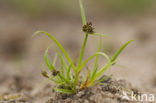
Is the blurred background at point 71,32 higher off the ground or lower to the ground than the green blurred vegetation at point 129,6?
lower

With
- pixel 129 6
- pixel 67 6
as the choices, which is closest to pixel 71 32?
pixel 67 6

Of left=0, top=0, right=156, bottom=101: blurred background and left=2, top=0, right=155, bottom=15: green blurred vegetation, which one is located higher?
left=2, top=0, right=155, bottom=15: green blurred vegetation

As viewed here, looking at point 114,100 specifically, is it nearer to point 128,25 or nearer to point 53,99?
point 53,99

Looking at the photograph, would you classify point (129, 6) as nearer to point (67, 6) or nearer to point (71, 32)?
point (67, 6)

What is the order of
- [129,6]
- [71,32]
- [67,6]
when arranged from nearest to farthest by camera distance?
[71,32]
[129,6]
[67,6]

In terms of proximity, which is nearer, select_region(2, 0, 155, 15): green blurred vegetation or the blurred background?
the blurred background

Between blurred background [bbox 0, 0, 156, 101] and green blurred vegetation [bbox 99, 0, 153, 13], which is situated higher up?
green blurred vegetation [bbox 99, 0, 153, 13]

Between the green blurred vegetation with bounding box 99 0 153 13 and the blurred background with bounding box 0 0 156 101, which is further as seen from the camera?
the green blurred vegetation with bounding box 99 0 153 13

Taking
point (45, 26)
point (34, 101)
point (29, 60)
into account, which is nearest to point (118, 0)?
point (45, 26)
